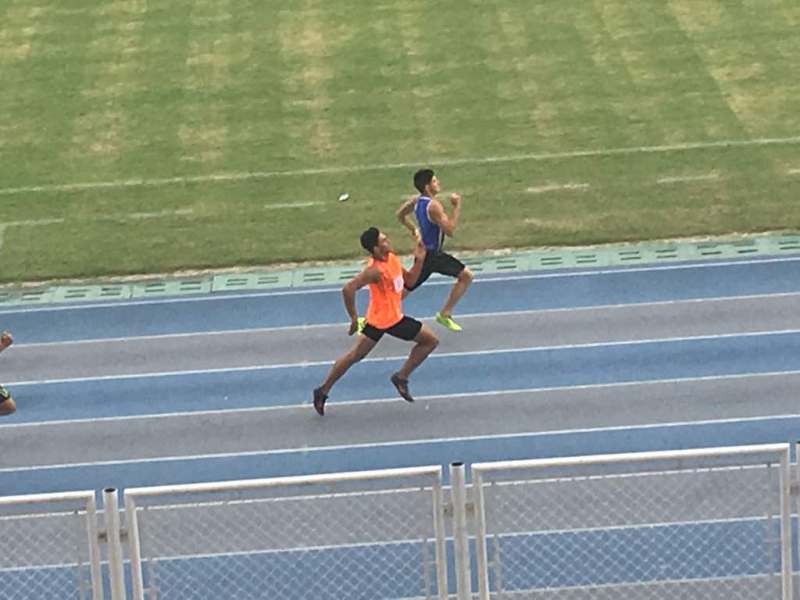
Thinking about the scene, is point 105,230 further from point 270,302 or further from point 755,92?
point 755,92

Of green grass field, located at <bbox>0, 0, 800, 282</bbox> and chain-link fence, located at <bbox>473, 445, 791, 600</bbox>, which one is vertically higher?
chain-link fence, located at <bbox>473, 445, 791, 600</bbox>

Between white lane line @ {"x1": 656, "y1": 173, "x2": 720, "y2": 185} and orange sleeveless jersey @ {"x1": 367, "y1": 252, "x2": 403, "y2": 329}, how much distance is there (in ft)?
14.5

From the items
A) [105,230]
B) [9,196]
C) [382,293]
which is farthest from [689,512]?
[9,196]

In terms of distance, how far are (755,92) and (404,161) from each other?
12.4 ft

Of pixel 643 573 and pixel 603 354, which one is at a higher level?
pixel 643 573

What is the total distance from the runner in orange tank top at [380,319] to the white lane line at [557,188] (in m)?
3.45

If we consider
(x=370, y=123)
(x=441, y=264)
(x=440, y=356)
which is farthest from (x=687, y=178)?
(x=440, y=356)

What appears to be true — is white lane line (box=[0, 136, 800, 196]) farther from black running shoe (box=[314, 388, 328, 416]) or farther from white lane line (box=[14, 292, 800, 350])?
black running shoe (box=[314, 388, 328, 416])

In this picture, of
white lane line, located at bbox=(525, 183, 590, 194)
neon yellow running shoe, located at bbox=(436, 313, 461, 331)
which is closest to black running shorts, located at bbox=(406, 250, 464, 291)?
neon yellow running shoe, located at bbox=(436, 313, 461, 331)

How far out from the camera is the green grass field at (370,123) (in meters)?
15.7

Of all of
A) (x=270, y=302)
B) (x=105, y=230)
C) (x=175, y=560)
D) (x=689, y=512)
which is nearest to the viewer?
(x=689, y=512)

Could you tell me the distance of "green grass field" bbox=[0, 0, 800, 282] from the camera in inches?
618

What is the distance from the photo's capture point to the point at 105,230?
52.3 feet

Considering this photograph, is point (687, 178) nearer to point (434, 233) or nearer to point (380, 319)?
point (434, 233)
